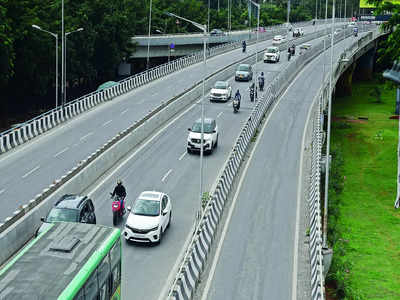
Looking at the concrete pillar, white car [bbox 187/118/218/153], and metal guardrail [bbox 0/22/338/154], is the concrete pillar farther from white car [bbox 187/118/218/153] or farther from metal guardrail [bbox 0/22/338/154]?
white car [bbox 187/118/218/153]

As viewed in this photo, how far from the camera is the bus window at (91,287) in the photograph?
16.8 m

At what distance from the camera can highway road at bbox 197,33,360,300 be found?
2388 centimetres

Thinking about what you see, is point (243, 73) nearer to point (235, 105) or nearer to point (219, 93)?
point (219, 93)

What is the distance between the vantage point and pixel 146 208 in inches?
1113

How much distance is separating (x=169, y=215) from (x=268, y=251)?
16.7 ft

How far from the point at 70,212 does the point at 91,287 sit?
10023 millimetres

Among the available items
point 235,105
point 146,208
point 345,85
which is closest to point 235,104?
point 235,105

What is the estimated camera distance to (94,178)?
121ft

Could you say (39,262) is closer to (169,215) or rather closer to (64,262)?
(64,262)

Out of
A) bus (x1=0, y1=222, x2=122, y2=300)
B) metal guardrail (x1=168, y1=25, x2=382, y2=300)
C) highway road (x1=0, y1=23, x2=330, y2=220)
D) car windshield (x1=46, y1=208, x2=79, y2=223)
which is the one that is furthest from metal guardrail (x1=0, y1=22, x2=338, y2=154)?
bus (x1=0, y1=222, x2=122, y2=300)

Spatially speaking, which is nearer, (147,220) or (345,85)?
(147,220)

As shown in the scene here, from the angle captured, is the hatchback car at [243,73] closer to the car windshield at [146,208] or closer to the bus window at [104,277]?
the car windshield at [146,208]

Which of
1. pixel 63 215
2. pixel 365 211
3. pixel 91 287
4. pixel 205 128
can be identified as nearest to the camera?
pixel 91 287

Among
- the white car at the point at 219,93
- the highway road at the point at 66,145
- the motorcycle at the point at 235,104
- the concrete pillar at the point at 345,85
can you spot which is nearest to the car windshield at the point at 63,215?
the highway road at the point at 66,145
